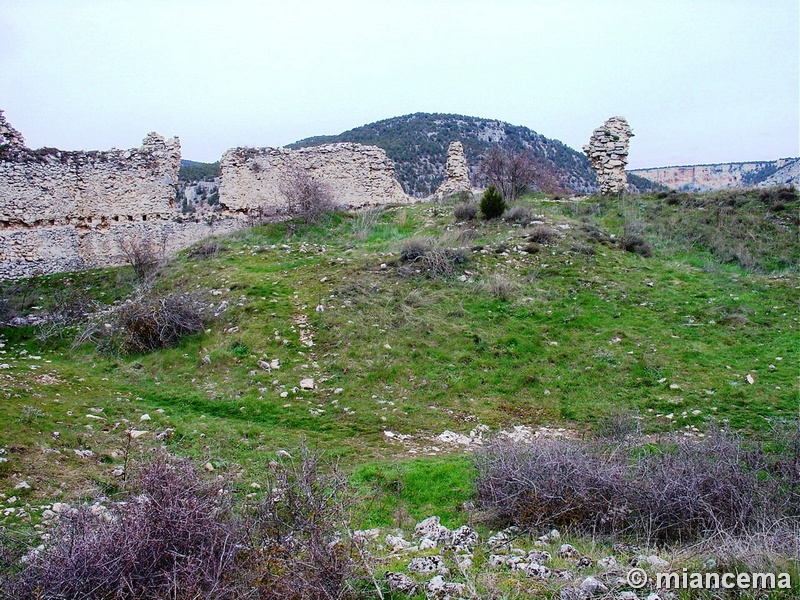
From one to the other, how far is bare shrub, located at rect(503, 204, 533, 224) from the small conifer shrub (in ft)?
0.66

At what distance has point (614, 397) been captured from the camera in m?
7.05

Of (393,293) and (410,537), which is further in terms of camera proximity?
(393,293)

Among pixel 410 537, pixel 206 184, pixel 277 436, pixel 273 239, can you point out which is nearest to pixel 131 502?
pixel 410 537

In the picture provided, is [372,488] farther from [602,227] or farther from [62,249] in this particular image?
[62,249]

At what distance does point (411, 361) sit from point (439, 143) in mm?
32006

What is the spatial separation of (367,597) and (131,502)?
156 cm

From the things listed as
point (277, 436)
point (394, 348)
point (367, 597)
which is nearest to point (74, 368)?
point (277, 436)

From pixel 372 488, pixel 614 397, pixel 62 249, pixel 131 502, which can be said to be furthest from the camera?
pixel 62 249

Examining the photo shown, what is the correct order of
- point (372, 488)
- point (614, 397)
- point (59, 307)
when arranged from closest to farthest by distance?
point (372, 488), point (614, 397), point (59, 307)

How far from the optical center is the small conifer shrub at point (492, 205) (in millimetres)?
13539

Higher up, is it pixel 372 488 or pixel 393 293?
pixel 393 293

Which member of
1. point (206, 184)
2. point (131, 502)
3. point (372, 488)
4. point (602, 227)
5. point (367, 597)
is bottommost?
point (372, 488)

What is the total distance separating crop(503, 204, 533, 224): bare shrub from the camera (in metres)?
13.1

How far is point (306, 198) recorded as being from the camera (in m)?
15.2
